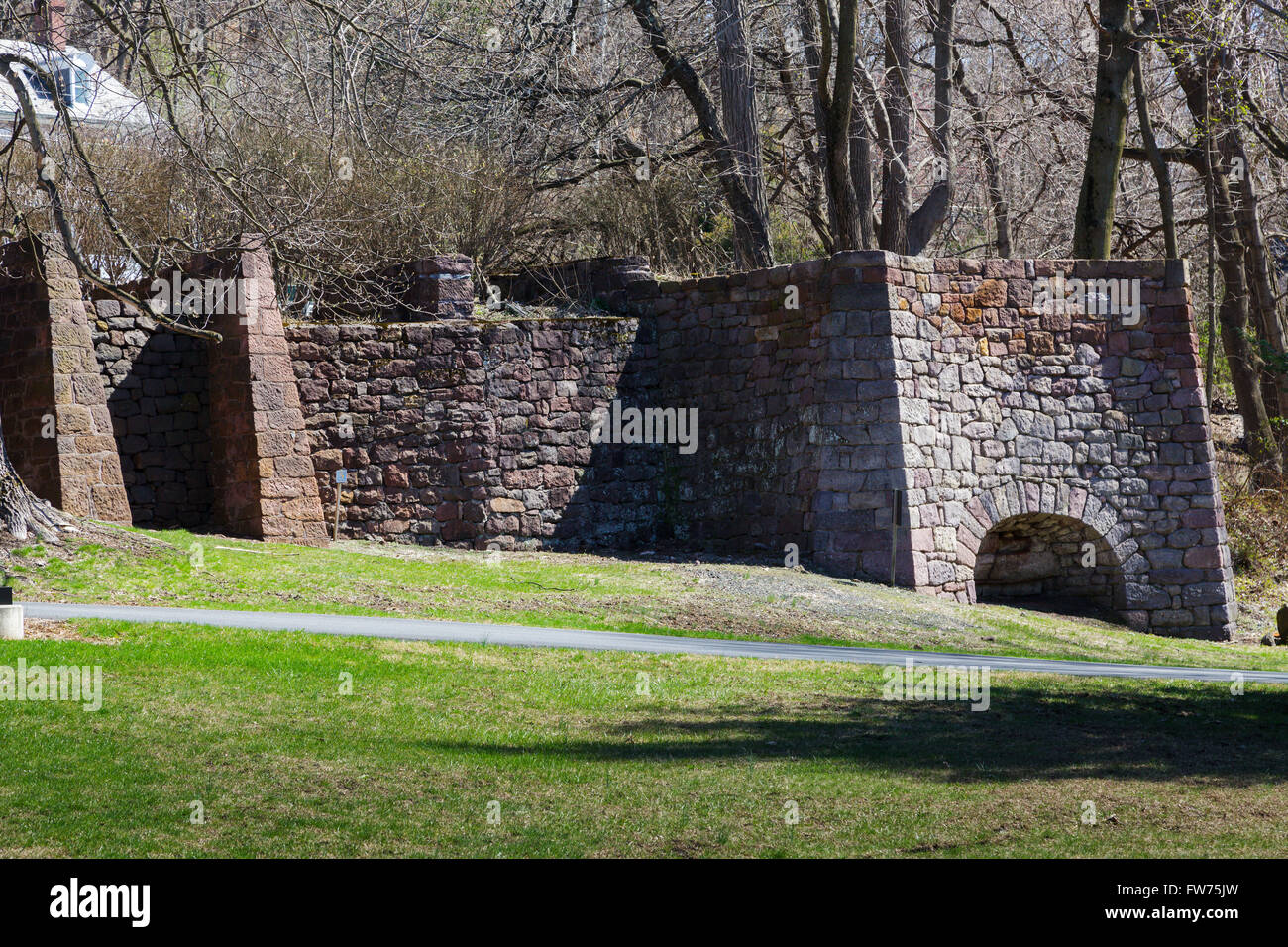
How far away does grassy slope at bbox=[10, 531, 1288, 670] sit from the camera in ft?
42.0

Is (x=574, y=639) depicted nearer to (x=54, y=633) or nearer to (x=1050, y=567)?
(x=54, y=633)

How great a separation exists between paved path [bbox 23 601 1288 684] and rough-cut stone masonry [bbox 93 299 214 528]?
586 centimetres

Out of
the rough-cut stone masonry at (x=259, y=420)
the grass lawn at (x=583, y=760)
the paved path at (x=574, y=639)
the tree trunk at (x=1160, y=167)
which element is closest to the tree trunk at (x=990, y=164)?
the tree trunk at (x=1160, y=167)

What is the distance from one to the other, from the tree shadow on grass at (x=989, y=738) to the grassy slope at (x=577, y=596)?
10.9 ft

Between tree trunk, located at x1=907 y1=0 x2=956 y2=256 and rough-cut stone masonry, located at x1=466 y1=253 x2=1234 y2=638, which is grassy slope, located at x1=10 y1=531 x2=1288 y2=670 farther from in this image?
tree trunk, located at x1=907 y1=0 x2=956 y2=256

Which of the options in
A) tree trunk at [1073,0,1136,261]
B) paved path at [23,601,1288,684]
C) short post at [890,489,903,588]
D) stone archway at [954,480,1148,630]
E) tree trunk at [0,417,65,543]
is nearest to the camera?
paved path at [23,601,1288,684]

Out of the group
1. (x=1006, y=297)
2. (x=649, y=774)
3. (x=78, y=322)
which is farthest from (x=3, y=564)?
(x=1006, y=297)

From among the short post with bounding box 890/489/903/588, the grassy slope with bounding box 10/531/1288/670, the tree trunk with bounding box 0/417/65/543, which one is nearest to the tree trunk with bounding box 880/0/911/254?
the short post with bounding box 890/489/903/588

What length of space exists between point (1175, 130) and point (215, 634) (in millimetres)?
20646

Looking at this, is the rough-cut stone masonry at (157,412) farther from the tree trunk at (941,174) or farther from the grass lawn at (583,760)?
the tree trunk at (941,174)

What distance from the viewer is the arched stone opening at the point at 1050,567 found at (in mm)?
18266

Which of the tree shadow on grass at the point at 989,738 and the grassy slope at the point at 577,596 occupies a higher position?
the grassy slope at the point at 577,596

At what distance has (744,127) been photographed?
21531 mm

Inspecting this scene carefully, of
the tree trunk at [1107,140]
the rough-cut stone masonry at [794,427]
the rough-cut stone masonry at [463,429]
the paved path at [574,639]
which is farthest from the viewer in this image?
the tree trunk at [1107,140]
